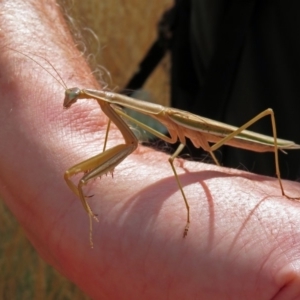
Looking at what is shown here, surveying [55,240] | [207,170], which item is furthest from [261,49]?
[55,240]

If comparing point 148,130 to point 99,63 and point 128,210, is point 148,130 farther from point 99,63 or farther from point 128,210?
point 99,63

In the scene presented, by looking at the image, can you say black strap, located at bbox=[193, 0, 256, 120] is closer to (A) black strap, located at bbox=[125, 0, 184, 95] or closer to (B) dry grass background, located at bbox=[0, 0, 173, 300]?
(A) black strap, located at bbox=[125, 0, 184, 95]

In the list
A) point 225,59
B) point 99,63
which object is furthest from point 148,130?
point 99,63

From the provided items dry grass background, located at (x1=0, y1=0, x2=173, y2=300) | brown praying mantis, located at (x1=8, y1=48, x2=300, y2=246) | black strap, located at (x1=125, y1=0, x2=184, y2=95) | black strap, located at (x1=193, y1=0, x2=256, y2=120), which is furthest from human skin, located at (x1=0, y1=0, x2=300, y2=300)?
dry grass background, located at (x1=0, y1=0, x2=173, y2=300)

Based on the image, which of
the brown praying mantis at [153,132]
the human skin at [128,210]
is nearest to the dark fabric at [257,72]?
the brown praying mantis at [153,132]

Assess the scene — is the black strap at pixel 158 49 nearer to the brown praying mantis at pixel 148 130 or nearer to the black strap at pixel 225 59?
the black strap at pixel 225 59
